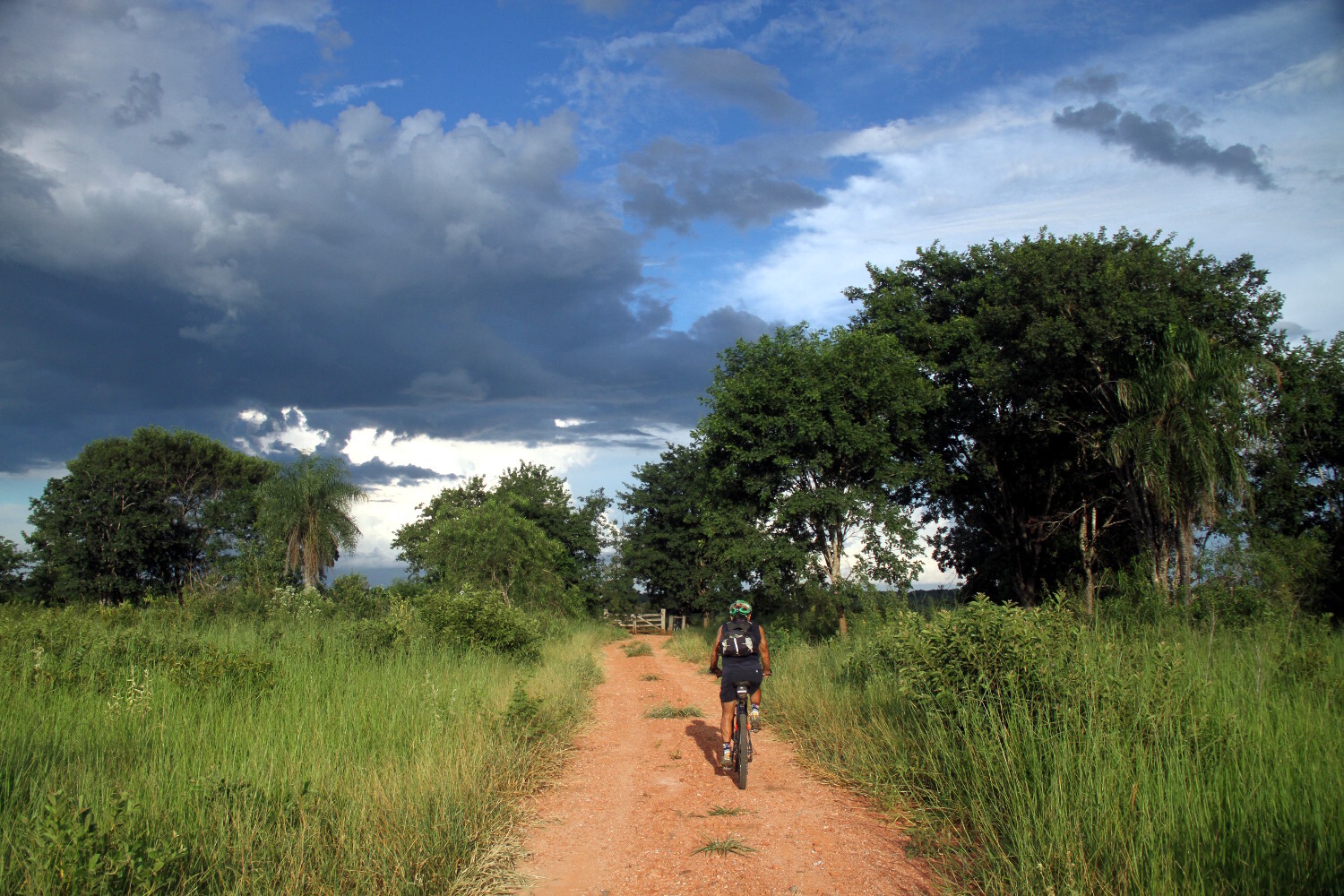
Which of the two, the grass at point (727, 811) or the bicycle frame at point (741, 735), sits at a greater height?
the bicycle frame at point (741, 735)

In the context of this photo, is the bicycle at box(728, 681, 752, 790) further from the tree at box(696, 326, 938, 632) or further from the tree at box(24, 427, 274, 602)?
the tree at box(24, 427, 274, 602)

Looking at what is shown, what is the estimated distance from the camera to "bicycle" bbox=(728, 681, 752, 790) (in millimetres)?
7230

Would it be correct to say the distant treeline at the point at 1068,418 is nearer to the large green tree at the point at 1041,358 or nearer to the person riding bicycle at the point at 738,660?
the large green tree at the point at 1041,358

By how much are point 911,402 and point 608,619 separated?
103 feet

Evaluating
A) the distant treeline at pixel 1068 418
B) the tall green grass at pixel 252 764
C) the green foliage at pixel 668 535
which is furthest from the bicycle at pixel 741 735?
the green foliage at pixel 668 535

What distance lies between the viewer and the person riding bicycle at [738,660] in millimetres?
7832

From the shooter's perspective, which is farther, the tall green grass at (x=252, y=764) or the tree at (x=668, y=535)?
the tree at (x=668, y=535)

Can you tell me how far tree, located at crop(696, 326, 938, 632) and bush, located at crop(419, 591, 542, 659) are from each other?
290 inches

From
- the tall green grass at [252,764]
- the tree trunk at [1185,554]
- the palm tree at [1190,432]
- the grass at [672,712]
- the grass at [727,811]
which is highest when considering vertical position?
the palm tree at [1190,432]

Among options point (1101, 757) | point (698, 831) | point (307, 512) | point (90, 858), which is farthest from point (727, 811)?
point (307, 512)

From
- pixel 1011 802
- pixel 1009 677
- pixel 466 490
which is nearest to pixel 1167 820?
pixel 1011 802

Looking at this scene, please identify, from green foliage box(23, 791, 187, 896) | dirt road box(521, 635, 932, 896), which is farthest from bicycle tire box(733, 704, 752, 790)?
green foliage box(23, 791, 187, 896)

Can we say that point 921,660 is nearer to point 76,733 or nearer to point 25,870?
point 25,870

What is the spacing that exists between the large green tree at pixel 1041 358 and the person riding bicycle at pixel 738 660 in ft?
48.0
